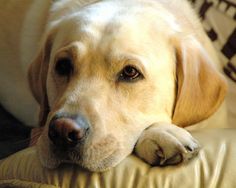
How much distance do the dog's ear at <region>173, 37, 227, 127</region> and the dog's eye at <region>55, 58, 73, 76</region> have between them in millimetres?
351

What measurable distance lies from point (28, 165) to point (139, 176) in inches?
13.3

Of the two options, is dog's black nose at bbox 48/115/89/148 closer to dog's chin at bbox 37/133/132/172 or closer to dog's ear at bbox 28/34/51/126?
dog's chin at bbox 37/133/132/172

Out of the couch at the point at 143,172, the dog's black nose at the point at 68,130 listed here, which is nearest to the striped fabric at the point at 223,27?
the couch at the point at 143,172

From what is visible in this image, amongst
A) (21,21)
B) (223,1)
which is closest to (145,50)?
(223,1)

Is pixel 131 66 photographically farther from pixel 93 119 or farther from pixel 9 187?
pixel 9 187

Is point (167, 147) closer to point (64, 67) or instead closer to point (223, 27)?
point (64, 67)

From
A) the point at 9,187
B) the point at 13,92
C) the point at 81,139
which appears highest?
the point at 81,139

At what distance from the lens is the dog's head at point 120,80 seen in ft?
4.48

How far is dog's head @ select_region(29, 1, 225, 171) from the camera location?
53.7 inches

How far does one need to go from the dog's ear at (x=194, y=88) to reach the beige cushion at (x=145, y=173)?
0.56 feet

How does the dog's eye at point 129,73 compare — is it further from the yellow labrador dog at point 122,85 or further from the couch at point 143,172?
the couch at point 143,172

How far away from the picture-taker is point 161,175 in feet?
4.06

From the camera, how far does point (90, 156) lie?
1.33 metres

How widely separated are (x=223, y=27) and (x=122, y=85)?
813 mm
